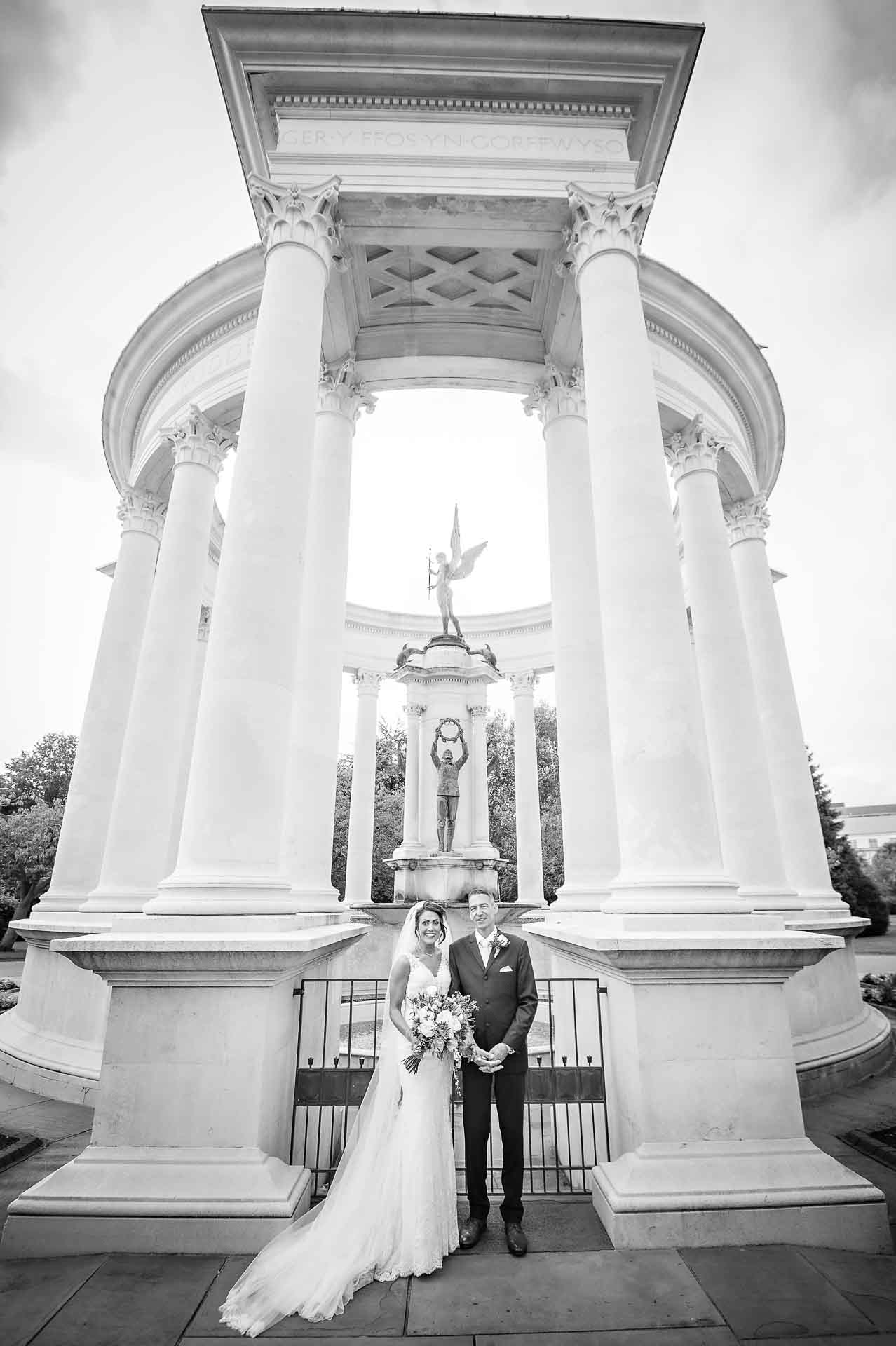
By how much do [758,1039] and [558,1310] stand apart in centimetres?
496

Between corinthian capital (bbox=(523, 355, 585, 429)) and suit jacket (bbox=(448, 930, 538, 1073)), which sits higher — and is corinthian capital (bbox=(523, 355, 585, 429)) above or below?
above

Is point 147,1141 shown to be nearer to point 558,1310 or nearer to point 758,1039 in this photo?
point 558,1310

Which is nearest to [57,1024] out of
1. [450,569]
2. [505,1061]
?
[505,1061]

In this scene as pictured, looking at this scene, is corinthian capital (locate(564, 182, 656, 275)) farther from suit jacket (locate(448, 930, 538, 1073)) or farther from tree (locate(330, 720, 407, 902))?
tree (locate(330, 720, 407, 902))

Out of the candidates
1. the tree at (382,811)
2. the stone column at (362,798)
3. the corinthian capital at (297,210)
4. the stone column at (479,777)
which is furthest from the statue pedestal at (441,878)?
the tree at (382,811)

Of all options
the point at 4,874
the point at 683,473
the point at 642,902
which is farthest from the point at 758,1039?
the point at 4,874

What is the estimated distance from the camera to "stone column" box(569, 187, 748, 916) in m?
12.1

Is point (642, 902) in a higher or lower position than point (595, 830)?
lower

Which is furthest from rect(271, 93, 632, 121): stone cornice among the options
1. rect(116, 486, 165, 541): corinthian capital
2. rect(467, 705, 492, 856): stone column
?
rect(467, 705, 492, 856): stone column

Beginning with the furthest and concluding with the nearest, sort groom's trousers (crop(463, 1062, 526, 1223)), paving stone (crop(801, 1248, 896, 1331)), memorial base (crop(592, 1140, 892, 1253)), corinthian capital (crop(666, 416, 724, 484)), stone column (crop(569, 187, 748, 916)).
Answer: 1. corinthian capital (crop(666, 416, 724, 484))
2. stone column (crop(569, 187, 748, 916))
3. groom's trousers (crop(463, 1062, 526, 1223))
4. memorial base (crop(592, 1140, 892, 1253))
5. paving stone (crop(801, 1248, 896, 1331))

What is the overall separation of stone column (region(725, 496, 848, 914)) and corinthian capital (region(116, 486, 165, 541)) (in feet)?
89.4

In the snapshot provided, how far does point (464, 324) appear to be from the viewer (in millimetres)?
24203

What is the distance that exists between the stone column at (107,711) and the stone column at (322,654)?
11.4m

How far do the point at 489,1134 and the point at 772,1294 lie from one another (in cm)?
372
